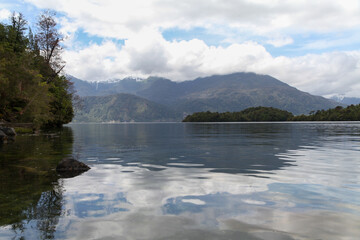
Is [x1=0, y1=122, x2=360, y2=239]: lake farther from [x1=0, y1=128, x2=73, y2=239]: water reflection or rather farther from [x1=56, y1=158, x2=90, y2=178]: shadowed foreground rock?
[x1=56, y1=158, x2=90, y2=178]: shadowed foreground rock

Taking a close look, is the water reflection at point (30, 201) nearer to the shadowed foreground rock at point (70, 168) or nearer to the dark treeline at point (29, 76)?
the shadowed foreground rock at point (70, 168)

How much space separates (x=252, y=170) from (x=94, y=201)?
13.1 meters

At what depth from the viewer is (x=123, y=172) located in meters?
20.9

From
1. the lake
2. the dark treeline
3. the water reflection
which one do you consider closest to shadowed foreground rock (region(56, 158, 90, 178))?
the water reflection

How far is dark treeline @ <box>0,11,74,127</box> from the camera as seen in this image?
1807 inches

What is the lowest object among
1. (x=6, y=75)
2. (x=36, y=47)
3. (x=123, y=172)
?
(x=123, y=172)

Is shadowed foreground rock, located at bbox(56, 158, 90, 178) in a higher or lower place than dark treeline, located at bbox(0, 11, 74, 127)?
lower

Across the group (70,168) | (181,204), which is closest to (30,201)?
(181,204)

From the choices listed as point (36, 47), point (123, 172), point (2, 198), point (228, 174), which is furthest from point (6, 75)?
point (228, 174)

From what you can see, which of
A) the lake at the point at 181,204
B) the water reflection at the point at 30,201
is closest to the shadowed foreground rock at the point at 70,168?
the water reflection at the point at 30,201

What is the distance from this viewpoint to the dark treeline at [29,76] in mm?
45906

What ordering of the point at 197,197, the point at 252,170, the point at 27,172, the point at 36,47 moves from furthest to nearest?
the point at 36,47 → the point at 252,170 → the point at 27,172 → the point at 197,197

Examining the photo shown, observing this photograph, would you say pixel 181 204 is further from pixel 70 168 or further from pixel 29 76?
pixel 29 76

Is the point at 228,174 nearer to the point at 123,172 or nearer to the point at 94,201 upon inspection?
the point at 123,172
